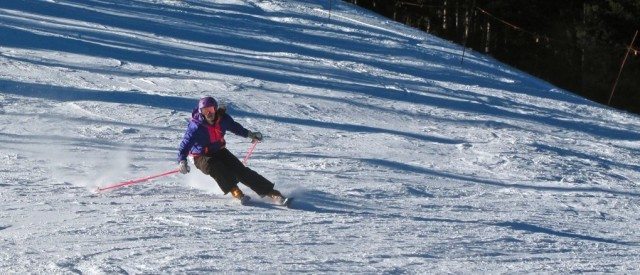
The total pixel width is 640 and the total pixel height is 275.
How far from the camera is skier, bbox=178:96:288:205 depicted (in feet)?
28.2

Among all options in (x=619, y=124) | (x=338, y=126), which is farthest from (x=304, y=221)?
(x=619, y=124)

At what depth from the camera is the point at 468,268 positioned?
267 inches

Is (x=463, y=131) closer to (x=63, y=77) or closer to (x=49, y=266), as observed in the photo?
(x=63, y=77)

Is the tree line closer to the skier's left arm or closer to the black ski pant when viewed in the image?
the skier's left arm

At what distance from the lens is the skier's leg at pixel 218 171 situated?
28.2 ft

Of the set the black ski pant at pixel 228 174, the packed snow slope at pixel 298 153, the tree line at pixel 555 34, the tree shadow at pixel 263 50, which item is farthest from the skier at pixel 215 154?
the tree line at pixel 555 34

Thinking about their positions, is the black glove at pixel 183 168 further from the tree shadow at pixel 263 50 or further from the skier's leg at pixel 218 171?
the tree shadow at pixel 263 50

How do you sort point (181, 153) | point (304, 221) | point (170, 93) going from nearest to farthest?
point (304, 221) → point (181, 153) → point (170, 93)

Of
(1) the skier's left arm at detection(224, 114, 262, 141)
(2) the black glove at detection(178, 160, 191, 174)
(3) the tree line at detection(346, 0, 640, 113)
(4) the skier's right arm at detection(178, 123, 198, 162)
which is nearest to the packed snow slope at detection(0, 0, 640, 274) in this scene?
(2) the black glove at detection(178, 160, 191, 174)

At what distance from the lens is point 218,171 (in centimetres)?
866

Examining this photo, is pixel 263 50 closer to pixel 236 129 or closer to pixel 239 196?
pixel 236 129

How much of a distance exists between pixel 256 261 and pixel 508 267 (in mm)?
1871

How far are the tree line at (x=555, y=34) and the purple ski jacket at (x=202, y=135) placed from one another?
23683 mm

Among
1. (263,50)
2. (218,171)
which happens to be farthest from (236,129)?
(263,50)
